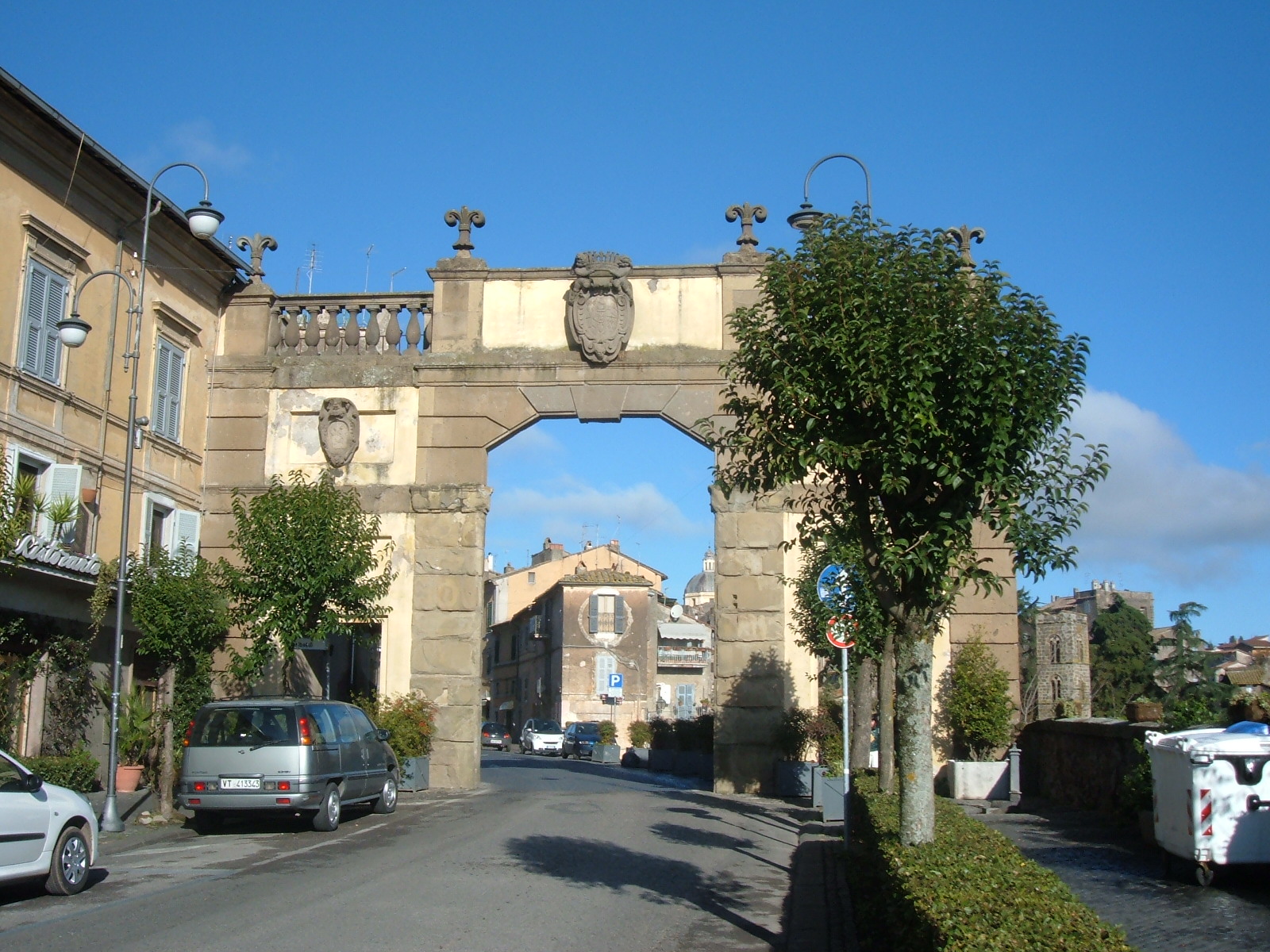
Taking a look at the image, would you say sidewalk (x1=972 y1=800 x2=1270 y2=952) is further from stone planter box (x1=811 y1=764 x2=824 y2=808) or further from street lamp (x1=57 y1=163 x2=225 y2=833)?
street lamp (x1=57 y1=163 x2=225 y2=833)

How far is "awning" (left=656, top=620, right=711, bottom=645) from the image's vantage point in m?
71.6

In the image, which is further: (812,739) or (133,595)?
(812,739)

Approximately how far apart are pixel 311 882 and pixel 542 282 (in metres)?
14.5

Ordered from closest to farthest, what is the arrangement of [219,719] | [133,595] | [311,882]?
[311,882]
[219,719]
[133,595]

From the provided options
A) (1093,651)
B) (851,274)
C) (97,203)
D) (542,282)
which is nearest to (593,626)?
(1093,651)

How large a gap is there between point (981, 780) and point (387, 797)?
9651 mm

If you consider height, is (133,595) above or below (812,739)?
above

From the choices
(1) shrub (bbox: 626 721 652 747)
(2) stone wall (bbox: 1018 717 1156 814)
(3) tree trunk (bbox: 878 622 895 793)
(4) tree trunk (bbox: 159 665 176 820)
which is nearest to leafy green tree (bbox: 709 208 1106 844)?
(3) tree trunk (bbox: 878 622 895 793)

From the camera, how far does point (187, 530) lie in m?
22.7

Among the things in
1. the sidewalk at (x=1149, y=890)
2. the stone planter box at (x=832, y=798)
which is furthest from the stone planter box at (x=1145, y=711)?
the stone planter box at (x=832, y=798)

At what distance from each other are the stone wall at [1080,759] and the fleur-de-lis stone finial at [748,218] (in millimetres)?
9912

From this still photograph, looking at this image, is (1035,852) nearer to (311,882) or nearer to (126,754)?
(311,882)

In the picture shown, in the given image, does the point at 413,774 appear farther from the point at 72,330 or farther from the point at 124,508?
the point at 72,330

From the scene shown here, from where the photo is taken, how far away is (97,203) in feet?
64.3
